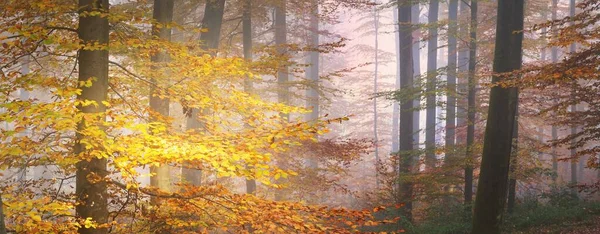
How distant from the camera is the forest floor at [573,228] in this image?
10.4 metres

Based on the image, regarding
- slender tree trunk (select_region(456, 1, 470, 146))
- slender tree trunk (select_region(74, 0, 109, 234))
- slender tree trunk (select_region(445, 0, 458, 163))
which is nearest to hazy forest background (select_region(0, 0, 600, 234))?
slender tree trunk (select_region(74, 0, 109, 234))

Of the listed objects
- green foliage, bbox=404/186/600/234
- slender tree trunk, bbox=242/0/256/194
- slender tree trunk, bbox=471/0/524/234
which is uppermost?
slender tree trunk, bbox=242/0/256/194

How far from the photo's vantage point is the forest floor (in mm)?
10414

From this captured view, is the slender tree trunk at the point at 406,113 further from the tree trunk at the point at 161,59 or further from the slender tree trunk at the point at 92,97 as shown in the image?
the slender tree trunk at the point at 92,97

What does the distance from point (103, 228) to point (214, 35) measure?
307 inches

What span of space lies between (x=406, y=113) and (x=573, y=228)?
20.1 ft

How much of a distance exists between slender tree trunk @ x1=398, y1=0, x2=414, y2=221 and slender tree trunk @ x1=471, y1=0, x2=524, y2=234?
4.55 m

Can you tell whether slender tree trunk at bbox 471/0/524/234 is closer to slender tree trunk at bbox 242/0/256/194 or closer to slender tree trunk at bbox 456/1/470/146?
slender tree trunk at bbox 456/1/470/146

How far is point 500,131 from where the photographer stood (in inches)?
363

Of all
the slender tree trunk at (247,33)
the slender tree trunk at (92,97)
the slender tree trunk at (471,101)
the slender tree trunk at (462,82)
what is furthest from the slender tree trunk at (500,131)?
the slender tree trunk at (92,97)

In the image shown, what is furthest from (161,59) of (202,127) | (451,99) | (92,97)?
(451,99)

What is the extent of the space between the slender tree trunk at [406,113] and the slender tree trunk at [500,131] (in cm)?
455

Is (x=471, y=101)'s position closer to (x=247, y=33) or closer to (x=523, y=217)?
(x=523, y=217)

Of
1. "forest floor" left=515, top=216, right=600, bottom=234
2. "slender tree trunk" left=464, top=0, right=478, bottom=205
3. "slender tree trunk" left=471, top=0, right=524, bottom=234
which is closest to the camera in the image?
"slender tree trunk" left=471, top=0, right=524, bottom=234
